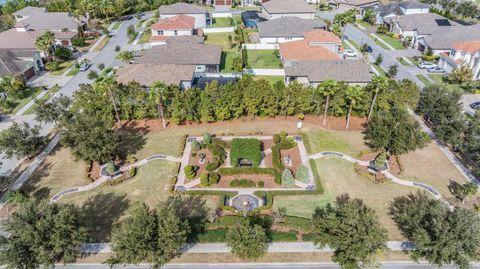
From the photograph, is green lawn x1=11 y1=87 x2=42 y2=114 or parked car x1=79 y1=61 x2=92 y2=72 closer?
green lawn x1=11 y1=87 x2=42 y2=114

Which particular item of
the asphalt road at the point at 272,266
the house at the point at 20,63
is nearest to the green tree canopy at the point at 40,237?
the asphalt road at the point at 272,266

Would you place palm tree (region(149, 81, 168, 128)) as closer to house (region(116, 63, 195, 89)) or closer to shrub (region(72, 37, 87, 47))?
house (region(116, 63, 195, 89))

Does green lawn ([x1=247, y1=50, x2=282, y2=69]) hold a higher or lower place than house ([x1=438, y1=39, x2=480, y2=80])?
lower

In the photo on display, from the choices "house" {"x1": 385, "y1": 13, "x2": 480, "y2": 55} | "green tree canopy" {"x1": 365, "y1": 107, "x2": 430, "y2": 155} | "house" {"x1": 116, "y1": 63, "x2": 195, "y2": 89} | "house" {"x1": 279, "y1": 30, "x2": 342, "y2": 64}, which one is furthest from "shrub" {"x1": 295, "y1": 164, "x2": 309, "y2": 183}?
"house" {"x1": 385, "y1": 13, "x2": 480, "y2": 55}

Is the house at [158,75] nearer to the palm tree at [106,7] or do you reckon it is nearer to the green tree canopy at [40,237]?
the green tree canopy at [40,237]

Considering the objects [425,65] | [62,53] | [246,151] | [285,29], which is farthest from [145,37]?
[425,65]

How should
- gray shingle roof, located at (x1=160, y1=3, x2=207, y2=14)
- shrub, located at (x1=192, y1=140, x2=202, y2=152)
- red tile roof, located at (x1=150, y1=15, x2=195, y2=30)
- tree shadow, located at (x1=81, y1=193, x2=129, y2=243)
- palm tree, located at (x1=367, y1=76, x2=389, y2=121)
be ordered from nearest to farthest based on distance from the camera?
tree shadow, located at (x1=81, y1=193, x2=129, y2=243) → shrub, located at (x1=192, y1=140, x2=202, y2=152) → palm tree, located at (x1=367, y1=76, x2=389, y2=121) → red tile roof, located at (x1=150, y1=15, x2=195, y2=30) → gray shingle roof, located at (x1=160, y1=3, x2=207, y2=14)

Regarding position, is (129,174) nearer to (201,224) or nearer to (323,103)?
(201,224)

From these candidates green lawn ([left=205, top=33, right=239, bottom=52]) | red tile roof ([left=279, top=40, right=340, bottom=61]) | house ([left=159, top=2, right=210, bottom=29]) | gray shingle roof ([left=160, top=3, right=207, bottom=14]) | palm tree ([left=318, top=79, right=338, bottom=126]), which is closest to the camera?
palm tree ([left=318, top=79, right=338, bottom=126])
